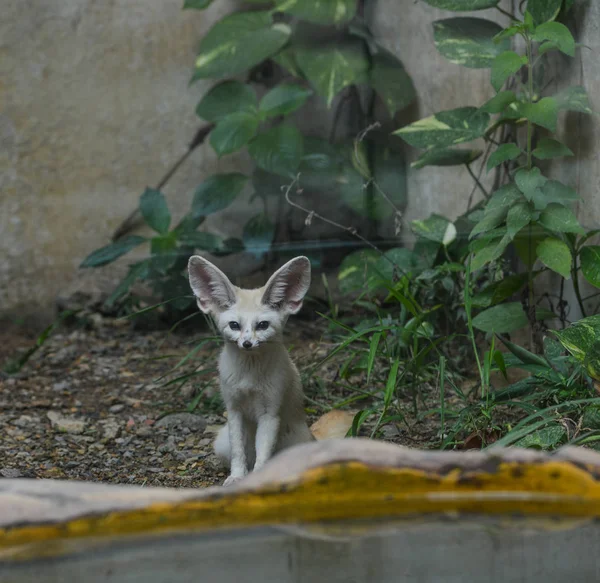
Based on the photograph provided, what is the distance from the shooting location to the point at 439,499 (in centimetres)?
171

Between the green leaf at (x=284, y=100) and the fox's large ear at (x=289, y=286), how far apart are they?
1.93 m

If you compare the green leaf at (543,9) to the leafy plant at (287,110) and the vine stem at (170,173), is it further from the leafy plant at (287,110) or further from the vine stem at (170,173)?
the vine stem at (170,173)

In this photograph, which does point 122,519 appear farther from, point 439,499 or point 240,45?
point 240,45

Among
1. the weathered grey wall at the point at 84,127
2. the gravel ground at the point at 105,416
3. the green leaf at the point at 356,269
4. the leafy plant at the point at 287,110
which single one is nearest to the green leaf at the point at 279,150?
the leafy plant at the point at 287,110

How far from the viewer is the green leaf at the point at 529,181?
3068mm

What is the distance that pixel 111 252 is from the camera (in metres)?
4.54

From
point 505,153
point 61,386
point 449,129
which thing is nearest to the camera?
point 505,153

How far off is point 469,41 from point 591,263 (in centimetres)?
107

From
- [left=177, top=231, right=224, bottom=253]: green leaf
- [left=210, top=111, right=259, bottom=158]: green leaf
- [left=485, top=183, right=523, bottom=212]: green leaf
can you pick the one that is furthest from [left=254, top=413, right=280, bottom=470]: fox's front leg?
[left=210, top=111, right=259, bottom=158]: green leaf

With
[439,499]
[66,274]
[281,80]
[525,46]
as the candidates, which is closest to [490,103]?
[525,46]

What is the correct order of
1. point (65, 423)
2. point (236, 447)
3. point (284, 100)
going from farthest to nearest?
1. point (284, 100)
2. point (65, 423)
3. point (236, 447)

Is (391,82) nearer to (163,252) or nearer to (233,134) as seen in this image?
(233,134)

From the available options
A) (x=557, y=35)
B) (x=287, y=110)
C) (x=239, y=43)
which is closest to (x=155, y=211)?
(x=287, y=110)

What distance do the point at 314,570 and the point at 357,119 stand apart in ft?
10.7
